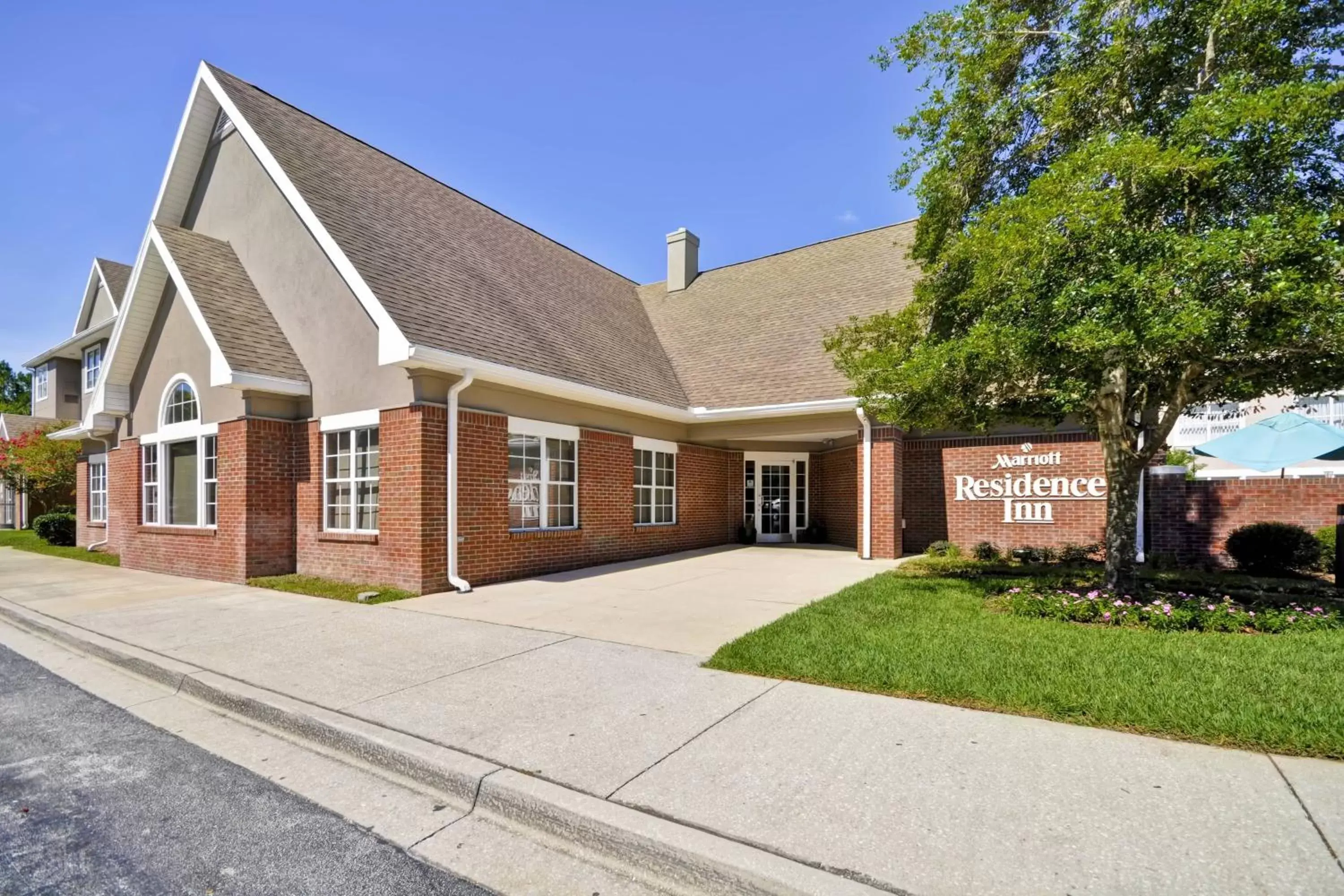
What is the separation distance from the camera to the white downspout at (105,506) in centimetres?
1609

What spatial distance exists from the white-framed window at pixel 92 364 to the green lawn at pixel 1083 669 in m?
25.1

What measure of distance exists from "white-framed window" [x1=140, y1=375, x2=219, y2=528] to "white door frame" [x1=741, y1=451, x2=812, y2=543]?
38.6ft

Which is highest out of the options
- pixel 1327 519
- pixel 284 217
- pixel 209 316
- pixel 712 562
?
pixel 284 217

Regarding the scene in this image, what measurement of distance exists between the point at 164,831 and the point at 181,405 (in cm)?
1168

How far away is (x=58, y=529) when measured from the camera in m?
20.5

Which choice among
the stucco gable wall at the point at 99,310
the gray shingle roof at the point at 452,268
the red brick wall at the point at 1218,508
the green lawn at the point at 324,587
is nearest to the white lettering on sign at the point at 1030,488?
the red brick wall at the point at 1218,508

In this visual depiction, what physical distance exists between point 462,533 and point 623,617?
11.2 ft

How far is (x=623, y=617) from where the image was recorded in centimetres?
795

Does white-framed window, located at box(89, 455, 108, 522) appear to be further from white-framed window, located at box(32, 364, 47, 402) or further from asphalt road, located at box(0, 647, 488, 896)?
asphalt road, located at box(0, 647, 488, 896)

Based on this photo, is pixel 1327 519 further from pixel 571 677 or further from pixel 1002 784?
pixel 571 677

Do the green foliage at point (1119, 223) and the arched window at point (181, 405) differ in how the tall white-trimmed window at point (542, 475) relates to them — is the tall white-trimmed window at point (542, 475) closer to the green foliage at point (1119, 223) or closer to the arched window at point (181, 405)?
the green foliage at point (1119, 223)

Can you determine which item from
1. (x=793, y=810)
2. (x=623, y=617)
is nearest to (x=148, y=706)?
(x=623, y=617)

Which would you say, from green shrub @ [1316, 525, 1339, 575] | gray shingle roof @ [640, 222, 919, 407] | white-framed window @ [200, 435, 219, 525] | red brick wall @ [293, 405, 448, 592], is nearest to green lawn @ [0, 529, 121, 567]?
white-framed window @ [200, 435, 219, 525]

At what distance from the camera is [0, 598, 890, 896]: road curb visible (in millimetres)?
2871
